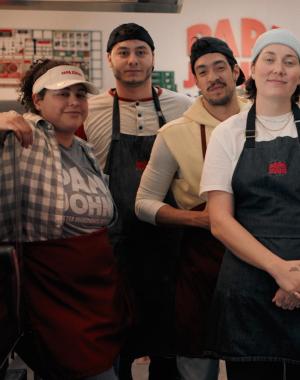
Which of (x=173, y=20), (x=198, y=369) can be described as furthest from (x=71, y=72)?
(x=173, y=20)

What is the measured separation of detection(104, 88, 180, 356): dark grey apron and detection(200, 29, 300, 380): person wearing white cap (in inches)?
20.6

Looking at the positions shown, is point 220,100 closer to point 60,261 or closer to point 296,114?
point 296,114

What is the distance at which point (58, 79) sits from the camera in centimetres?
166

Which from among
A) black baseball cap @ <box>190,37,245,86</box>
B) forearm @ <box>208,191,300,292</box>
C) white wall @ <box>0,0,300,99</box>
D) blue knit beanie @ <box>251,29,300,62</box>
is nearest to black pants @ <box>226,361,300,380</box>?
forearm @ <box>208,191,300,292</box>

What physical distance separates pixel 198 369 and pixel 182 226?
48 centimetres

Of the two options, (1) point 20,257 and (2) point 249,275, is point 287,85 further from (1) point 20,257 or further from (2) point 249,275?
(1) point 20,257

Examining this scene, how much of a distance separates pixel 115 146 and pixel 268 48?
0.83 m

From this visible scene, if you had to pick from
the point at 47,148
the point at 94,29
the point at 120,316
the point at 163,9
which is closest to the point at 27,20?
the point at 94,29

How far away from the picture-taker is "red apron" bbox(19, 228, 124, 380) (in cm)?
141

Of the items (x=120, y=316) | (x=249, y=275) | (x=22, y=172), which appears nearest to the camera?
(x=249, y=275)

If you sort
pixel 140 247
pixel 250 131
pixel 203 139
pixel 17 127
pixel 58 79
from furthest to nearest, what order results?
pixel 140 247, pixel 203 139, pixel 58 79, pixel 250 131, pixel 17 127

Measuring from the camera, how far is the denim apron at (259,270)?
1292 mm

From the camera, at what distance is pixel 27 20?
3.99 metres

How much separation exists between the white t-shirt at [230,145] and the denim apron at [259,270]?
22 mm
